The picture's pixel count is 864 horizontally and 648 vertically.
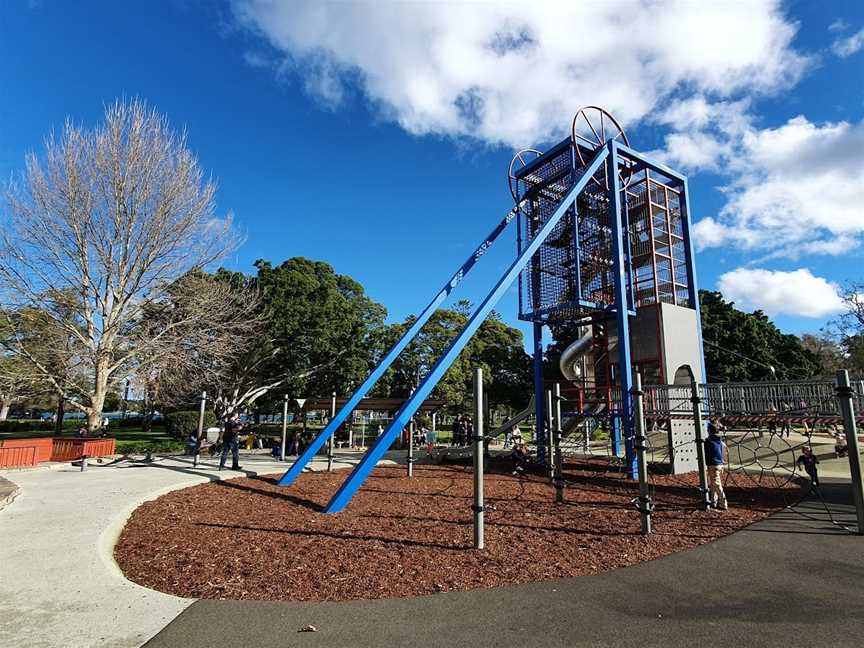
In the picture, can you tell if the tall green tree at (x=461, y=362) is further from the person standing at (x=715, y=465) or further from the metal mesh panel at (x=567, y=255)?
the person standing at (x=715, y=465)

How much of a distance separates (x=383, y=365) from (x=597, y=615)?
8.83 meters

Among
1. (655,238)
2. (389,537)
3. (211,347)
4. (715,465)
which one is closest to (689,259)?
(655,238)

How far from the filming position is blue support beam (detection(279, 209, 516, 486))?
1145 cm

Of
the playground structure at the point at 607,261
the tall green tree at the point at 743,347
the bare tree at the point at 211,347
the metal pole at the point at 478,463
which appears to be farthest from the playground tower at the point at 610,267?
the tall green tree at the point at 743,347

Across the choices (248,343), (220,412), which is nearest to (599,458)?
(248,343)

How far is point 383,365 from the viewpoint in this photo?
12461 mm

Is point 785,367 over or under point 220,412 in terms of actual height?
over

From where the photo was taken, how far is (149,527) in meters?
7.26

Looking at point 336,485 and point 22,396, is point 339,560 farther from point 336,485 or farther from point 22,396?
point 22,396

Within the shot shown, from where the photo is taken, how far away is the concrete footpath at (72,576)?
151 inches

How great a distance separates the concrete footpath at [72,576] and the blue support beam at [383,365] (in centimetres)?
273

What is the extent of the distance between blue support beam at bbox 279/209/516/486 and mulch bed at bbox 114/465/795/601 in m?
0.56

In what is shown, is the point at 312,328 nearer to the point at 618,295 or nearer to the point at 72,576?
the point at 618,295

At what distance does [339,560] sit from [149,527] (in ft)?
11.4
